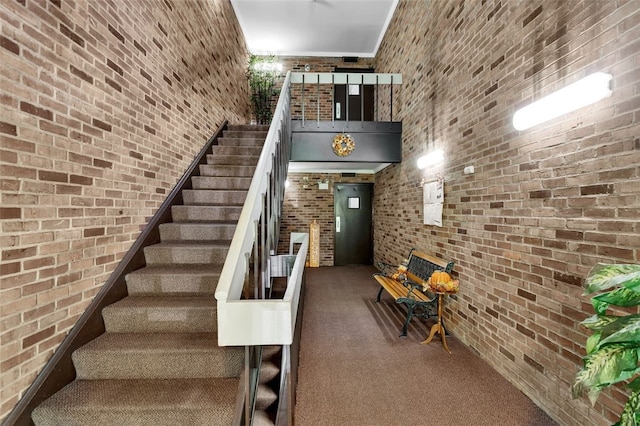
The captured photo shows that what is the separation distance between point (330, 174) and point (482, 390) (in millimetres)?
5569

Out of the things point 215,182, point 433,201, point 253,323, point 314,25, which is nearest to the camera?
point 253,323

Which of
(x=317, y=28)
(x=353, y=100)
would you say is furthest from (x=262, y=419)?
(x=353, y=100)

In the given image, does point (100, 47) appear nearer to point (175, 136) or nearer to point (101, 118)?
point (101, 118)

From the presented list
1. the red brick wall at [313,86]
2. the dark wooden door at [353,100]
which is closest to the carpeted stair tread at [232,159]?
the red brick wall at [313,86]

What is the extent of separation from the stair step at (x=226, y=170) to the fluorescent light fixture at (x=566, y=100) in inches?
106

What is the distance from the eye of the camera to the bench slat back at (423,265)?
3210 millimetres

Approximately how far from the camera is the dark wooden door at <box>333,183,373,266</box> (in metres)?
7.25

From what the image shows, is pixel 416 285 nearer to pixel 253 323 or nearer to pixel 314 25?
pixel 253 323

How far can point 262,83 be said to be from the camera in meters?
6.61

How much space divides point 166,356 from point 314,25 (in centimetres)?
651

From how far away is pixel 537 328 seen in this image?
201cm

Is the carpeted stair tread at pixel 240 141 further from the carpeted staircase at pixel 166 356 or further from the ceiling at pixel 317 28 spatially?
the carpeted staircase at pixel 166 356

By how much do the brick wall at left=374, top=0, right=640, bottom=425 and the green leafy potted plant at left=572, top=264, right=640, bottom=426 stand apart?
782mm

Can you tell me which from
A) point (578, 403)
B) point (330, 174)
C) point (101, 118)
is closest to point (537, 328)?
point (578, 403)
